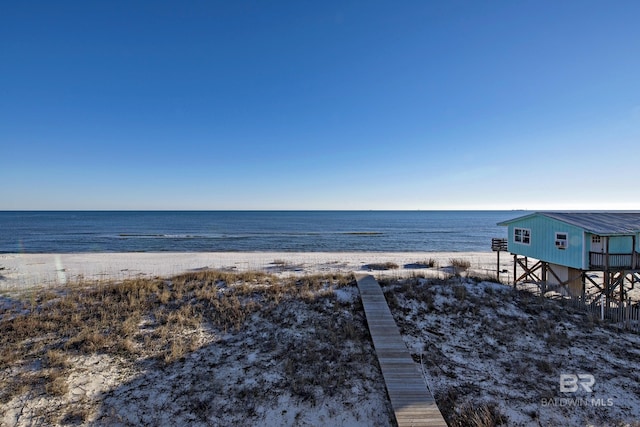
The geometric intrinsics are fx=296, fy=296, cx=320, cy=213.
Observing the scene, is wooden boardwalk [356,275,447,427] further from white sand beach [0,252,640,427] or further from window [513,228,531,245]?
window [513,228,531,245]

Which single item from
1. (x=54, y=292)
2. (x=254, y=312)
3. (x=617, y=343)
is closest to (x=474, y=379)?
(x=617, y=343)

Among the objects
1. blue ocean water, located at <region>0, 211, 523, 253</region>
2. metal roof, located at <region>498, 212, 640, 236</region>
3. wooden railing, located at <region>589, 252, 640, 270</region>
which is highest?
metal roof, located at <region>498, 212, 640, 236</region>

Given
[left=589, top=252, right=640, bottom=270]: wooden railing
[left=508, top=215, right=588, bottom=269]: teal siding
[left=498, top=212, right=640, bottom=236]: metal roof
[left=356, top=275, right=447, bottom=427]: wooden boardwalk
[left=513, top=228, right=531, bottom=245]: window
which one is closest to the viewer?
[left=356, top=275, right=447, bottom=427]: wooden boardwalk

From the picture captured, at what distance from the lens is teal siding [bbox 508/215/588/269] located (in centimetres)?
1607

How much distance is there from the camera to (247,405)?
7672mm

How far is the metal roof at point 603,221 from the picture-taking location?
600 inches

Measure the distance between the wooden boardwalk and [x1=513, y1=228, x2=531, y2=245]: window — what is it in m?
13.0

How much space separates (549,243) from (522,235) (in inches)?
89.0

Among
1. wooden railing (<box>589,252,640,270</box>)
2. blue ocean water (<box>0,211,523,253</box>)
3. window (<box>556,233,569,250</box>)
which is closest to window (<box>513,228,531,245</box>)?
window (<box>556,233,569,250</box>)

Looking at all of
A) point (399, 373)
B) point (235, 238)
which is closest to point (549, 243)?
point (399, 373)

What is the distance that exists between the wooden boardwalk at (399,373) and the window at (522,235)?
1302 centimetres

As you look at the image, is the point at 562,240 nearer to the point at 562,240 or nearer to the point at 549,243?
the point at 562,240

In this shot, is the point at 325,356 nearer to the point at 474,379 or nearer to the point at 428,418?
the point at 428,418

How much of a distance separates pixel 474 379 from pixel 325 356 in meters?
A: 4.48
